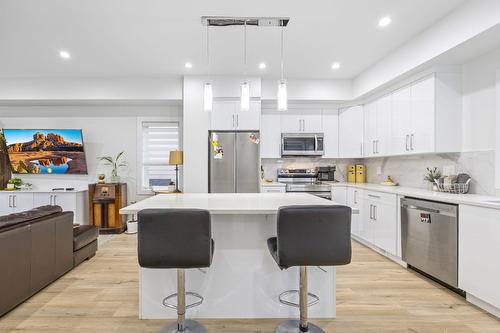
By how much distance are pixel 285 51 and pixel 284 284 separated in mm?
2907

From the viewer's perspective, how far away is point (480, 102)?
3.01 m

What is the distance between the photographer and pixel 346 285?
287cm

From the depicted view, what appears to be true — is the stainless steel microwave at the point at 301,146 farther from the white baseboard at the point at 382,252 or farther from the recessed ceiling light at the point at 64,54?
the recessed ceiling light at the point at 64,54

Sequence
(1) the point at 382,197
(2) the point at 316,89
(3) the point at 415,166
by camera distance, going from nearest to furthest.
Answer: (1) the point at 382,197 → (3) the point at 415,166 → (2) the point at 316,89

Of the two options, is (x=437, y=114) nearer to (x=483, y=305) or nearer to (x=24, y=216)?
(x=483, y=305)

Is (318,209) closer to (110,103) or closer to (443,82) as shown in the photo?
(443,82)

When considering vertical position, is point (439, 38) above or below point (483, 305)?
above

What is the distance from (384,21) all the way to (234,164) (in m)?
2.81

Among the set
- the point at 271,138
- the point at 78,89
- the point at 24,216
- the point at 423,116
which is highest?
the point at 78,89

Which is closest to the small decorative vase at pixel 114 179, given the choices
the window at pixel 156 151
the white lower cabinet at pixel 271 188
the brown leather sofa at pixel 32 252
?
the window at pixel 156 151

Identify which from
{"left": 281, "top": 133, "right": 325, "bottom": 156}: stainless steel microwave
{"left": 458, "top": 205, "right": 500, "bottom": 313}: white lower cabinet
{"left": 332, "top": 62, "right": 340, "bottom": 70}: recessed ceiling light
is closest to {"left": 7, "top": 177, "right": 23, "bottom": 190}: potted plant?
{"left": 281, "top": 133, "right": 325, "bottom": 156}: stainless steel microwave

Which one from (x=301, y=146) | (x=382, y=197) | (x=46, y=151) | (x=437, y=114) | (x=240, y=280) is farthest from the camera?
(x=46, y=151)

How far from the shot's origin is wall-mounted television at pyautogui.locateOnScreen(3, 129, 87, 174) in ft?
17.0

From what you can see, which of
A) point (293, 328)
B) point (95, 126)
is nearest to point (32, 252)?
point (293, 328)
